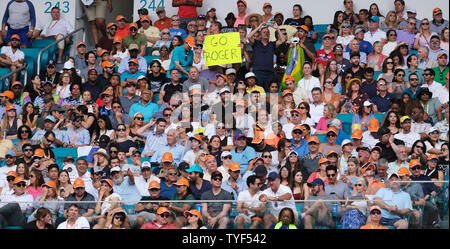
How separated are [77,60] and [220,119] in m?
3.51

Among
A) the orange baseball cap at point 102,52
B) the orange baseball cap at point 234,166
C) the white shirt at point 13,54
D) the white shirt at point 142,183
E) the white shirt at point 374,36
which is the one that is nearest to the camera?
the white shirt at point 142,183

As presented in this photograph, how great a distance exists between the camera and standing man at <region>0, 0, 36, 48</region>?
16.5 meters

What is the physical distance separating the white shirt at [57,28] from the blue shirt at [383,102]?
6.07m

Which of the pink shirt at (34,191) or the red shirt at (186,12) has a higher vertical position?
the red shirt at (186,12)

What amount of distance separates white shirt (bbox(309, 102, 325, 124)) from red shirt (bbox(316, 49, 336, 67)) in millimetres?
1095

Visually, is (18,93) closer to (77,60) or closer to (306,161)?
(77,60)

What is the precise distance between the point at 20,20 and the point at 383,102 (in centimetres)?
663

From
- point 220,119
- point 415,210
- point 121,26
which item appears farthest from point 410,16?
point 415,210

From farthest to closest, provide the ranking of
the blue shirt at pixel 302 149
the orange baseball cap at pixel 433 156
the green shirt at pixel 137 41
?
the green shirt at pixel 137 41 < the blue shirt at pixel 302 149 < the orange baseball cap at pixel 433 156

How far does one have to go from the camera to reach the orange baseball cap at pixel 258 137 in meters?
12.5

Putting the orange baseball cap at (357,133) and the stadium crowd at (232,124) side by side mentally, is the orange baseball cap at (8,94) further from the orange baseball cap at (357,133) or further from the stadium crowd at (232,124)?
the orange baseball cap at (357,133)

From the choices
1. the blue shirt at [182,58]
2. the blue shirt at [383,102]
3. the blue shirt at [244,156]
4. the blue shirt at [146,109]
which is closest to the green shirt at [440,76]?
the blue shirt at [383,102]

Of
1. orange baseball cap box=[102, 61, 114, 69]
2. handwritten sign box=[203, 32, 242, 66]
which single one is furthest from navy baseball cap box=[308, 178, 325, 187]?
orange baseball cap box=[102, 61, 114, 69]

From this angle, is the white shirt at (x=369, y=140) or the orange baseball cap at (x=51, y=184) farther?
the white shirt at (x=369, y=140)
